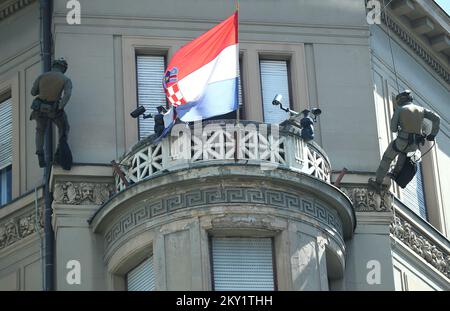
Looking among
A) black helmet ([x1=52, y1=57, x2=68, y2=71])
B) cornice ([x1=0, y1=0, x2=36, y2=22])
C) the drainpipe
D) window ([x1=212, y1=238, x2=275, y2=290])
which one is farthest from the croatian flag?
cornice ([x1=0, y1=0, x2=36, y2=22])

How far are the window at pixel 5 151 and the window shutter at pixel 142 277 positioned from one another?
13.6 ft

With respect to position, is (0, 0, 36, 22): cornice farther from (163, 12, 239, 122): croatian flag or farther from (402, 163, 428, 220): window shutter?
(402, 163, 428, 220): window shutter

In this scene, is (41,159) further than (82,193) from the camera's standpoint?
Yes

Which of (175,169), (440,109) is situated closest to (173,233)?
(175,169)

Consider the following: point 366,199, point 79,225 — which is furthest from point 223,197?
point 366,199

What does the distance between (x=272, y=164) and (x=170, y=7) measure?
210 inches

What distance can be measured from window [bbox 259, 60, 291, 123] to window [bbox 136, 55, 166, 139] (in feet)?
6.66

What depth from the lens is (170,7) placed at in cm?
4800

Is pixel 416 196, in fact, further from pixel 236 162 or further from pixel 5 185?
pixel 5 185

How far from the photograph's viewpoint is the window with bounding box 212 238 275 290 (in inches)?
1718

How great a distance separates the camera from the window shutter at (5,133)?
48.0m

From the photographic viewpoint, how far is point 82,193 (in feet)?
149

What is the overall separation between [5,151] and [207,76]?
5.37 meters
